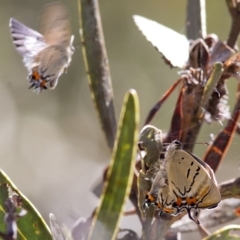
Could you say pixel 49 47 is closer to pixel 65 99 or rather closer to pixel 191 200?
pixel 191 200

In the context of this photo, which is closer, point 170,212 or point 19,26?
point 170,212

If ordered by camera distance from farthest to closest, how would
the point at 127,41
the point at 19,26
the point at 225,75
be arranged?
the point at 127,41
the point at 19,26
the point at 225,75

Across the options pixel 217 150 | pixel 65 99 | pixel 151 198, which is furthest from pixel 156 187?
pixel 65 99

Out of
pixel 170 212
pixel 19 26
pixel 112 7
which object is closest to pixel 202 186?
pixel 170 212

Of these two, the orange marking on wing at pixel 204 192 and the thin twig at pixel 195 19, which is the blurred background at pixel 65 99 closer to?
the thin twig at pixel 195 19

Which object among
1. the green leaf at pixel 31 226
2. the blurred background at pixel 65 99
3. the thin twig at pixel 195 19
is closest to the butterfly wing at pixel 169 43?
the thin twig at pixel 195 19

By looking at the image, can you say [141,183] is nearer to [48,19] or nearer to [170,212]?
[170,212]

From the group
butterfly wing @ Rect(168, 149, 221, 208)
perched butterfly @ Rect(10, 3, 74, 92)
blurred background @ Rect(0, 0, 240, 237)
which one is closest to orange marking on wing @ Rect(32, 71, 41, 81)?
perched butterfly @ Rect(10, 3, 74, 92)
